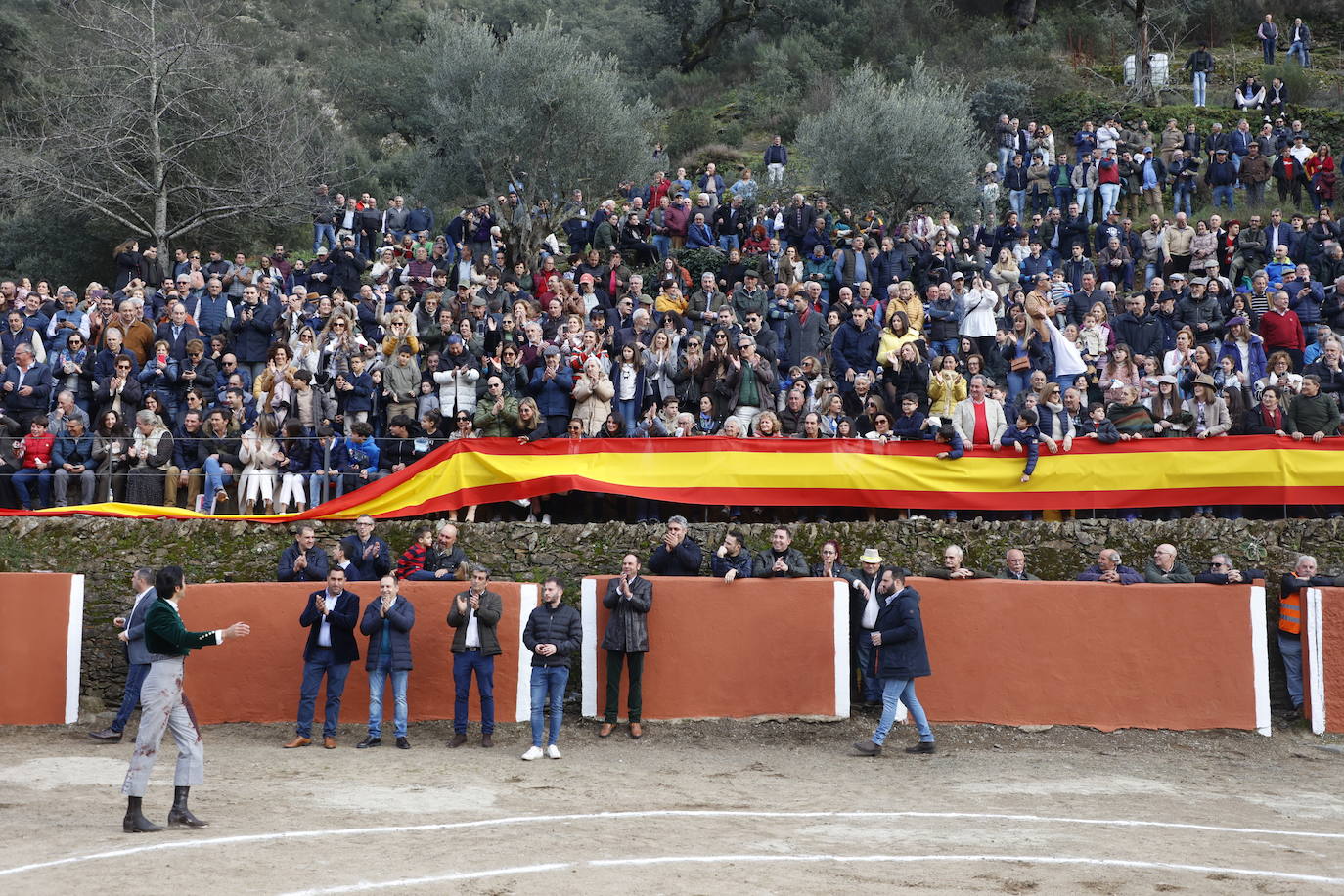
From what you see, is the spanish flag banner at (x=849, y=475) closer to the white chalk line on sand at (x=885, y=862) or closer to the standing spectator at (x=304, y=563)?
the standing spectator at (x=304, y=563)

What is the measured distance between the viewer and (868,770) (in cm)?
1220

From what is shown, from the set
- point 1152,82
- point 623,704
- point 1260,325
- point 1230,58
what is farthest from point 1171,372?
point 1230,58

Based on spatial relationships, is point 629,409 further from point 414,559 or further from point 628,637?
point 628,637

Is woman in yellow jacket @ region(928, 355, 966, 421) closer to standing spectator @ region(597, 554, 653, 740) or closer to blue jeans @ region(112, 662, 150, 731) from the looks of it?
standing spectator @ region(597, 554, 653, 740)

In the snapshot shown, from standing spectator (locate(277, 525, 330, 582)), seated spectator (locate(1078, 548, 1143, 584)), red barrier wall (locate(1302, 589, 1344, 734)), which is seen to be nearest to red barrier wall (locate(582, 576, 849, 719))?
seated spectator (locate(1078, 548, 1143, 584))

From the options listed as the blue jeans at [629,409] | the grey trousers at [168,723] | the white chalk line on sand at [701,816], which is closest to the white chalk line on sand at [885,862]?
the white chalk line on sand at [701,816]

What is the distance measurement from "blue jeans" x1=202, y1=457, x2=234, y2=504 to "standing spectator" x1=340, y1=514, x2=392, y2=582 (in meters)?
2.58

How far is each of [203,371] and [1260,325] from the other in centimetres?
1409

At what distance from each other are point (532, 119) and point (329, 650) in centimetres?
2074

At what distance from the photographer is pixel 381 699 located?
42.7 feet

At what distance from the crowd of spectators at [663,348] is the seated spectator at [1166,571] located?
5.67 ft

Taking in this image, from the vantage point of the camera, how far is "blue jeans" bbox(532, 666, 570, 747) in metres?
12.6

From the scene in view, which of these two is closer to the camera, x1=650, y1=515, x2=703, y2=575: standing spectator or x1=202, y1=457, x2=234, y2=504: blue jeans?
x1=650, y1=515, x2=703, y2=575: standing spectator

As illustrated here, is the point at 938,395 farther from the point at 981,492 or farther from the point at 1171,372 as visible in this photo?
the point at 1171,372
